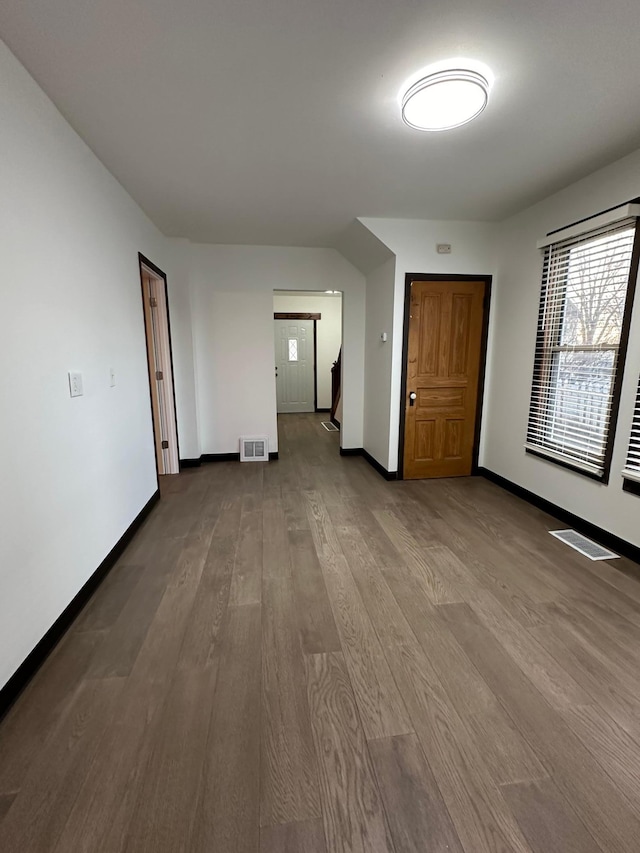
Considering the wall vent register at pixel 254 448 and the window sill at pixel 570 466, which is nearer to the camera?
the window sill at pixel 570 466

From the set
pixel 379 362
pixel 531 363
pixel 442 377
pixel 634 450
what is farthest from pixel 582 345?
pixel 379 362

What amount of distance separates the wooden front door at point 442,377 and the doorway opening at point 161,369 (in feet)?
8.40

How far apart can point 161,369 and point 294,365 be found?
170 inches

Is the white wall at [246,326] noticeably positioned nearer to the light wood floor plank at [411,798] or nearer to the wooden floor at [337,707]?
the wooden floor at [337,707]

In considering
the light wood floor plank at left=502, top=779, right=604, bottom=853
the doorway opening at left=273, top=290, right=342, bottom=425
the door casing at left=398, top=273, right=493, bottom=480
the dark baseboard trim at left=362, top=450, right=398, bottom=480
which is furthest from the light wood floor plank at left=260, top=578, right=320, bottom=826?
the doorway opening at left=273, top=290, right=342, bottom=425

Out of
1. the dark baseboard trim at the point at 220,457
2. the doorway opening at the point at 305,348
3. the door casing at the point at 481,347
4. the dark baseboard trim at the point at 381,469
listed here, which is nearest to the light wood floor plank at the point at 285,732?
the dark baseboard trim at the point at 381,469

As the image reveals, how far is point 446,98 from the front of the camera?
1.75m

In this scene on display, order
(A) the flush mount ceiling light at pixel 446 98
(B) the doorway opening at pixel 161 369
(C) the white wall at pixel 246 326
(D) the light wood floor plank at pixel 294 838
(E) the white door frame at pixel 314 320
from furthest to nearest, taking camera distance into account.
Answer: (E) the white door frame at pixel 314 320
(C) the white wall at pixel 246 326
(B) the doorway opening at pixel 161 369
(A) the flush mount ceiling light at pixel 446 98
(D) the light wood floor plank at pixel 294 838

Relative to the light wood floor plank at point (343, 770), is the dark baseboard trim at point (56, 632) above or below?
above

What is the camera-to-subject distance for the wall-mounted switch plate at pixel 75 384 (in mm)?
1941

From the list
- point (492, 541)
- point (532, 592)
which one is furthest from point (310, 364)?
point (532, 592)

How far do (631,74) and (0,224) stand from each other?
2770 mm

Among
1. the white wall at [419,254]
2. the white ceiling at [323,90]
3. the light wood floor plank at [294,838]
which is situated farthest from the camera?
the white wall at [419,254]

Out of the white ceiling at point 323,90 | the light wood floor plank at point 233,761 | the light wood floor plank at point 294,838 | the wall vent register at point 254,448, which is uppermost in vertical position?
the white ceiling at point 323,90
